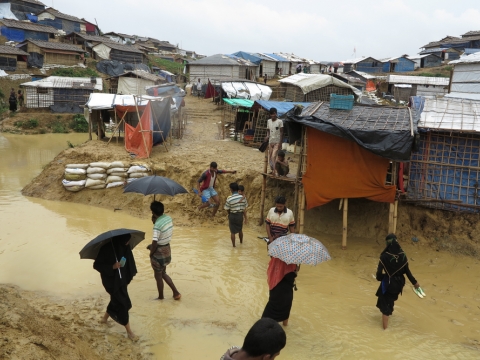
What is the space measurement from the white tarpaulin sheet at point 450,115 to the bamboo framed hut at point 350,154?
506 mm

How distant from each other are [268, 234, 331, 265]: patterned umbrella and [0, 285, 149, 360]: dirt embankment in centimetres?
202

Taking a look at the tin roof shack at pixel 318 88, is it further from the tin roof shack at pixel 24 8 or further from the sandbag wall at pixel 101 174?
the tin roof shack at pixel 24 8

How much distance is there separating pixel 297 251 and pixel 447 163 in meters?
5.06

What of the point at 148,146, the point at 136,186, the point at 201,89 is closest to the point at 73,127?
the point at 201,89

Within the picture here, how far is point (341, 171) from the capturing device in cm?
814

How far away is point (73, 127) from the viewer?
78.6 ft

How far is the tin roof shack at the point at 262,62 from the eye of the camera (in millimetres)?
37719

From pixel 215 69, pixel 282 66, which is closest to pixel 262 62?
pixel 282 66

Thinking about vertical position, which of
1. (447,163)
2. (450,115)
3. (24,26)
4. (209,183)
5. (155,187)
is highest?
(24,26)

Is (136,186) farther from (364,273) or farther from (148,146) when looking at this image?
(148,146)

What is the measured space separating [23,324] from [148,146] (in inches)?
344

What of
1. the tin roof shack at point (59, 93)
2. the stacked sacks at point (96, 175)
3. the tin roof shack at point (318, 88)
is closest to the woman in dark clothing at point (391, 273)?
the stacked sacks at point (96, 175)

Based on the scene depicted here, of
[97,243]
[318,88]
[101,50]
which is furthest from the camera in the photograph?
[101,50]

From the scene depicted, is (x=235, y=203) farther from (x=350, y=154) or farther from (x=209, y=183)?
(x=350, y=154)
